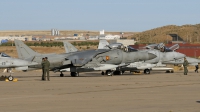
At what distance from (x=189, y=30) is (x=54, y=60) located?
14287 cm

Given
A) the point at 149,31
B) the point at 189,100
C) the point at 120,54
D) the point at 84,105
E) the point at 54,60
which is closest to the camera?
the point at 84,105

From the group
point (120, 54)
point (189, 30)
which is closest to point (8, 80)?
point (120, 54)

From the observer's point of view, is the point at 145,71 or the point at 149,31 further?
the point at 149,31

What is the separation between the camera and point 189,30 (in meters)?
177

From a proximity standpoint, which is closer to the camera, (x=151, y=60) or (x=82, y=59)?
(x=82, y=59)

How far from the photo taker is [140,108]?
1602 centimetres

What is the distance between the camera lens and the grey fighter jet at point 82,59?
37719 millimetres

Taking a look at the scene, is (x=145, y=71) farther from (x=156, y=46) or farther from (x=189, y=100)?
(x=189, y=100)

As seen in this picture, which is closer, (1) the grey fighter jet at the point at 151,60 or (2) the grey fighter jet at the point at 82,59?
(2) the grey fighter jet at the point at 82,59

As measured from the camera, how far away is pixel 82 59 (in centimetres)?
3966

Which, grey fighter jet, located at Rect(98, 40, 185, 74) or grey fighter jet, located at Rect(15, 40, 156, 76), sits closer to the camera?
grey fighter jet, located at Rect(15, 40, 156, 76)

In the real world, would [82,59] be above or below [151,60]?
above

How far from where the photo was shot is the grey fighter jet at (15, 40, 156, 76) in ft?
124

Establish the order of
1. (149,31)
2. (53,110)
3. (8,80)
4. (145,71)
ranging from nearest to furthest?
(53,110) < (8,80) < (145,71) < (149,31)
